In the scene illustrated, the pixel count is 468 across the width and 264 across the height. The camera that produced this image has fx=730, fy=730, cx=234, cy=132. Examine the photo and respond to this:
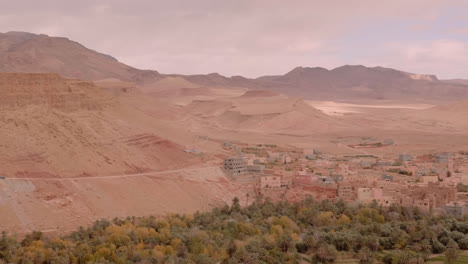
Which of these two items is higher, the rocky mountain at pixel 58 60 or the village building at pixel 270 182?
the rocky mountain at pixel 58 60

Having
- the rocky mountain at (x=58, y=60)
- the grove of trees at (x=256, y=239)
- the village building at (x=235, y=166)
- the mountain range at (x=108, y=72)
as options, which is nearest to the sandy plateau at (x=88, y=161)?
the village building at (x=235, y=166)

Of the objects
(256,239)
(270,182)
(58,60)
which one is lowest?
(256,239)

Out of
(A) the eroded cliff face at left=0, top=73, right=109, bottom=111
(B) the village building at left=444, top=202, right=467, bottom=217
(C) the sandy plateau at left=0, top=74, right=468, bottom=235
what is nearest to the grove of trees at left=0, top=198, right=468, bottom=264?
(B) the village building at left=444, top=202, right=467, bottom=217

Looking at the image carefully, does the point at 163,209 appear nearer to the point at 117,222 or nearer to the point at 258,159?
the point at 117,222

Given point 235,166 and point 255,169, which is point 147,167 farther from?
point 255,169

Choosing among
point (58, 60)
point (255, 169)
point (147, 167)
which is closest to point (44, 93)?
point (147, 167)

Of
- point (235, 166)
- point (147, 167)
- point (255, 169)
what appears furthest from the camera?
point (255, 169)

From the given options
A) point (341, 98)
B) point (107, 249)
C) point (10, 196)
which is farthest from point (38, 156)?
point (341, 98)

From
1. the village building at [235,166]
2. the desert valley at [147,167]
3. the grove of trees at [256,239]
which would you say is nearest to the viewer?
the grove of trees at [256,239]

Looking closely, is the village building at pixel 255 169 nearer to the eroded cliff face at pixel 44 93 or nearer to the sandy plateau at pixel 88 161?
the sandy plateau at pixel 88 161

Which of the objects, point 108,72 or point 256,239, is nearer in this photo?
point 256,239
